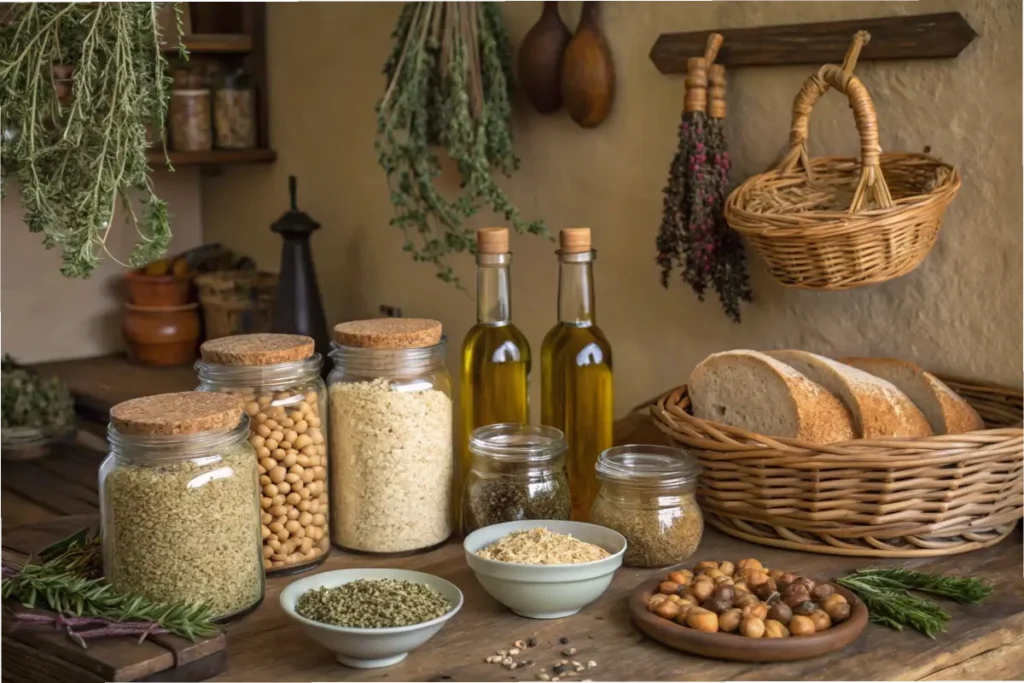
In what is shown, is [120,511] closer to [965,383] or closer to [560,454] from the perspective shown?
[560,454]

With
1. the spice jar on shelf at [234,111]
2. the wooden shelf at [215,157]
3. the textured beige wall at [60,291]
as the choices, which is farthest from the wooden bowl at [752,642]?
the textured beige wall at [60,291]

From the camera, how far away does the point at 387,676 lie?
1000mm

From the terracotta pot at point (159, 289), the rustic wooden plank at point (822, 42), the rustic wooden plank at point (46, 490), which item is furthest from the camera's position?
the terracotta pot at point (159, 289)

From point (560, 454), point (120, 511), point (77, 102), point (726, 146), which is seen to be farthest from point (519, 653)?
point (726, 146)

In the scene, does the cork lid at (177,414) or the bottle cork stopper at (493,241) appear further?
the bottle cork stopper at (493,241)

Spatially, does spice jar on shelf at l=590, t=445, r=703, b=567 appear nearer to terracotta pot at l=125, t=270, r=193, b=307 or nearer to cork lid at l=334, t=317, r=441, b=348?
cork lid at l=334, t=317, r=441, b=348

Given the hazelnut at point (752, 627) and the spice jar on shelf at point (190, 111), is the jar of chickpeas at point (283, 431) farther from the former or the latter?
the spice jar on shelf at point (190, 111)

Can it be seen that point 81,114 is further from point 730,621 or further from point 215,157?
point 215,157

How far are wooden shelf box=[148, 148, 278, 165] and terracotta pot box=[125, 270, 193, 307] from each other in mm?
249

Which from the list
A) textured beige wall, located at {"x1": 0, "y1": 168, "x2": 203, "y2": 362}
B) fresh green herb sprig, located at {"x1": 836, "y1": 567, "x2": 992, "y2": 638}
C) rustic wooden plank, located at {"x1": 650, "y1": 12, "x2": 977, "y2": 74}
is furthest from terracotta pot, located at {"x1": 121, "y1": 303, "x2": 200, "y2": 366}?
fresh green herb sprig, located at {"x1": 836, "y1": 567, "x2": 992, "y2": 638}

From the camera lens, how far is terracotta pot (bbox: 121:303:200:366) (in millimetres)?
2641

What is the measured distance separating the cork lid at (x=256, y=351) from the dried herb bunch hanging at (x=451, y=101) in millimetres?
A: 636

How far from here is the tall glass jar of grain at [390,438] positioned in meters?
1.23

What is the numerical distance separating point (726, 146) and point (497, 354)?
1.69 ft
